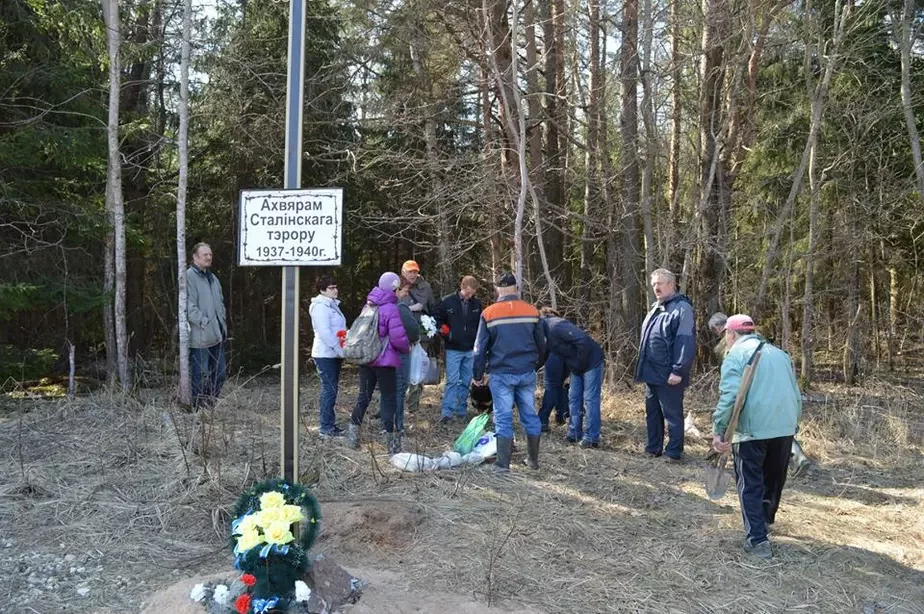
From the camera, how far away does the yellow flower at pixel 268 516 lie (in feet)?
11.9

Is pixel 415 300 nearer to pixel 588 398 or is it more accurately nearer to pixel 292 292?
pixel 588 398

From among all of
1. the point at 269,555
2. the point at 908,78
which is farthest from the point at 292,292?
the point at 908,78

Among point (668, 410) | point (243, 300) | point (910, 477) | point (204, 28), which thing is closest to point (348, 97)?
point (204, 28)

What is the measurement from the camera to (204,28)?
1422cm

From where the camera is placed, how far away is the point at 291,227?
396 cm

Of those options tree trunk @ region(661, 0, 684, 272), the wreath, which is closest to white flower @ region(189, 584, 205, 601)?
the wreath

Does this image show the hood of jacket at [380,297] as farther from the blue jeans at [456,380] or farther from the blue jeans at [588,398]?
the blue jeans at [588,398]

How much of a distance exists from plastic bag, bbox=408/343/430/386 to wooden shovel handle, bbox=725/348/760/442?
3883mm

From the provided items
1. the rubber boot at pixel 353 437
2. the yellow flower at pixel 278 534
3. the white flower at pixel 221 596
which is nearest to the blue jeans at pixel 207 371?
the rubber boot at pixel 353 437

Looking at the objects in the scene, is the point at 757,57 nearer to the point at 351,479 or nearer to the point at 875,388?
the point at 875,388

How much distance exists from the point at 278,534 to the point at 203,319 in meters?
4.85

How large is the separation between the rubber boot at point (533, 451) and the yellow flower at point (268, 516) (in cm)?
328

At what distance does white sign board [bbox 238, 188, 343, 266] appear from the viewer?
12.9 feet

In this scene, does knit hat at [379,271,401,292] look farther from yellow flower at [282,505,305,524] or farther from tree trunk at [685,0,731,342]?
tree trunk at [685,0,731,342]
